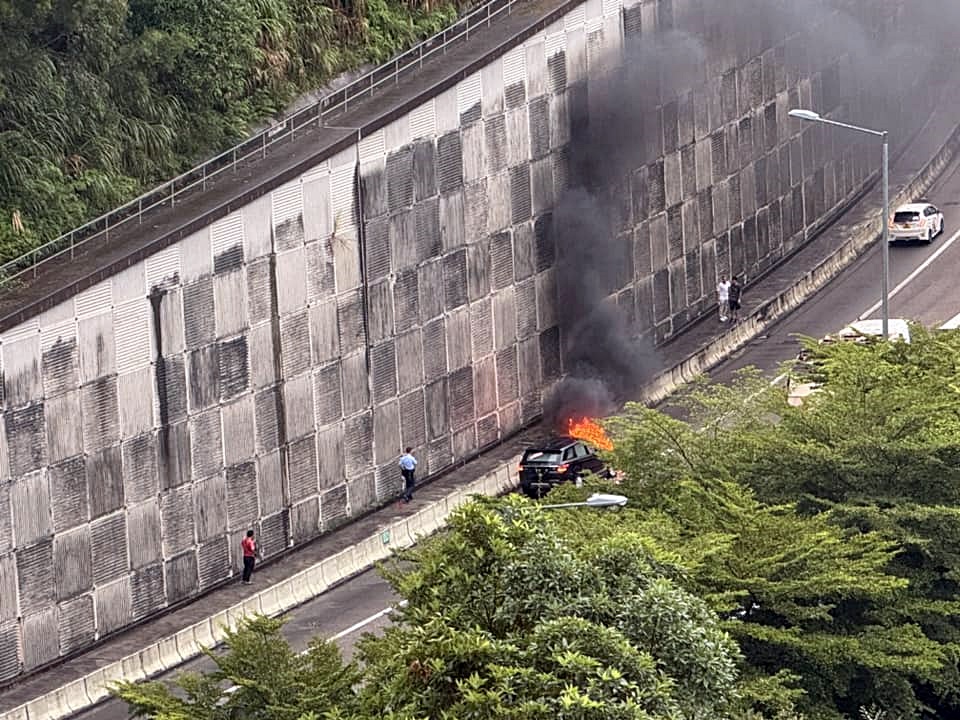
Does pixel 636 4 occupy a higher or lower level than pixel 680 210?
higher

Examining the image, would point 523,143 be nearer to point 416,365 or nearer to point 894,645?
point 416,365

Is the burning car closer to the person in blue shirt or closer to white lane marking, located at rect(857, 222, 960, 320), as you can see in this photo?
the person in blue shirt

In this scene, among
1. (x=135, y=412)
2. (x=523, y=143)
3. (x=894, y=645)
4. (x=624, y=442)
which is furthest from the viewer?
(x=523, y=143)

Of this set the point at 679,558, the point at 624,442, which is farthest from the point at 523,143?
the point at 679,558

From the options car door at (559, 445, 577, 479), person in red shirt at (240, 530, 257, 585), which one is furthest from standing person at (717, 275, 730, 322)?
person in red shirt at (240, 530, 257, 585)

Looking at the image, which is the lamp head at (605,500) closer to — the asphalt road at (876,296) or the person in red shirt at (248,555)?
the person in red shirt at (248,555)

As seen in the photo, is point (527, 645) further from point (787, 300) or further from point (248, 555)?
point (787, 300)

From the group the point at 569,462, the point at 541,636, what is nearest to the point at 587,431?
the point at 569,462
